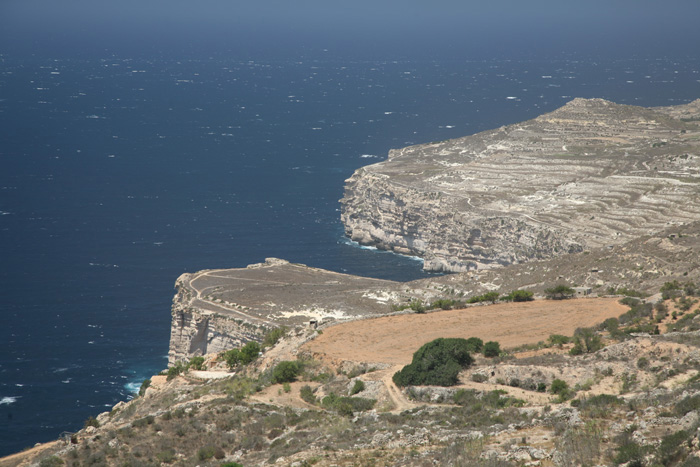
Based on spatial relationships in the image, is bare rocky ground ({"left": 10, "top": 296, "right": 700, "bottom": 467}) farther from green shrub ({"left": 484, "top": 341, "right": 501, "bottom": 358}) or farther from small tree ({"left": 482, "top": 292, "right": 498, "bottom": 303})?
small tree ({"left": 482, "top": 292, "right": 498, "bottom": 303})

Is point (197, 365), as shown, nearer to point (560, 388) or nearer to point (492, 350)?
point (492, 350)

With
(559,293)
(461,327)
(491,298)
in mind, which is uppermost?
(559,293)

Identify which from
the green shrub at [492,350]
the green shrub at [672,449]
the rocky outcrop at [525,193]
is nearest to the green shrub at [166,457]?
the green shrub at [492,350]

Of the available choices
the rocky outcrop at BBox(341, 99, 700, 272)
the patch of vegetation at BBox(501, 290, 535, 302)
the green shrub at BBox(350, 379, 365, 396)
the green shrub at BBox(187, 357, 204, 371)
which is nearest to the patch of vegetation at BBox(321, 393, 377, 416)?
the green shrub at BBox(350, 379, 365, 396)

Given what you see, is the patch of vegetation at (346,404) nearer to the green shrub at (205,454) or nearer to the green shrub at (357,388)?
the green shrub at (357,388)

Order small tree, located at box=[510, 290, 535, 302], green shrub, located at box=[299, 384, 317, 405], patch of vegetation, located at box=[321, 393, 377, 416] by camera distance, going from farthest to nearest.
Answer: small tree, located at box=[510, 290, 535, 302]
green shrub, located at box=[299, 384, 317, 405]
patch of vegetation, located at box=[321, 393, 377, 416]

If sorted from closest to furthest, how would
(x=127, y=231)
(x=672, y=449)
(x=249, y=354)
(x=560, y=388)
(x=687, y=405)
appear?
(x=672, y=449) < (x=687, y=405) < (x=560, y=388) < (x=249, y=354) < (x=127, y=231)

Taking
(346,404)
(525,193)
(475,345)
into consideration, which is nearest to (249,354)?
(346,404)

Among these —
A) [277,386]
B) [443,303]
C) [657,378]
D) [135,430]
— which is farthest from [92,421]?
[657,378]
